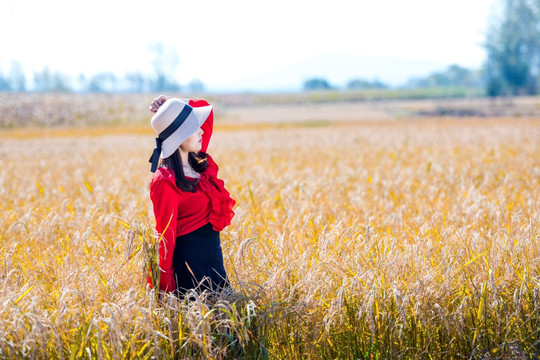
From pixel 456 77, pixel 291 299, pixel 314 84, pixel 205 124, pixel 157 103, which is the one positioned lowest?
pixel 291 299

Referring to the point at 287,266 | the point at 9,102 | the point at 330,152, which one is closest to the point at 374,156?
the point at 330,152

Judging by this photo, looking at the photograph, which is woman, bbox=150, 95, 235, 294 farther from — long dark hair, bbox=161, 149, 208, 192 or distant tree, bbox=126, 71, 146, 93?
distant tree, bbox=126, 71, 146, 93

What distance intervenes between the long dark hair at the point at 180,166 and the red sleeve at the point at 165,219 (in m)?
0.07

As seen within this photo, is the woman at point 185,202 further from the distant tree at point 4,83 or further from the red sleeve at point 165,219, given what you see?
the distant tree at point 4,83

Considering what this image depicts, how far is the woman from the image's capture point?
3.19 m

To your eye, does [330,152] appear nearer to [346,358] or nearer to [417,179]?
[417,179]

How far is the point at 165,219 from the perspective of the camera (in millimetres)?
3184

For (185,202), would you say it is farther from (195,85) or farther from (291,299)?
(195,85)

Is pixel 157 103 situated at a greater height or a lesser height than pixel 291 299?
greater

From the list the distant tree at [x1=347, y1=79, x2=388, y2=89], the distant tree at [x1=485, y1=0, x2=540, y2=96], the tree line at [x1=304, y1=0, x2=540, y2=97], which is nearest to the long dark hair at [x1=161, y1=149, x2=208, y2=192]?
the tree line at [x1=304, y1=0, x2=540, y2=97]

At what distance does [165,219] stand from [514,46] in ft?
246

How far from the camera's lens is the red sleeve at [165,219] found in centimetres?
315

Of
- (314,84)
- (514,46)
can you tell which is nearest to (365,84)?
(314,84)

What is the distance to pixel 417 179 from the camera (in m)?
8.25
